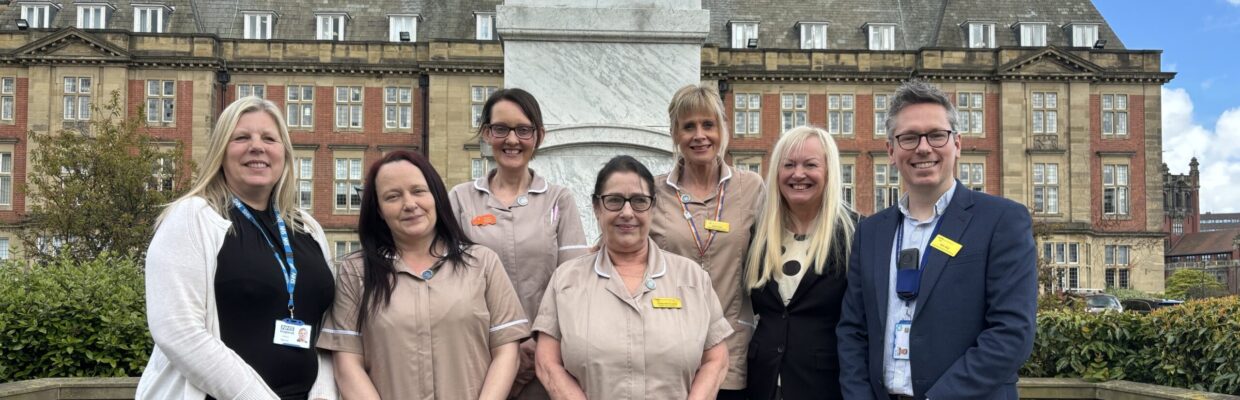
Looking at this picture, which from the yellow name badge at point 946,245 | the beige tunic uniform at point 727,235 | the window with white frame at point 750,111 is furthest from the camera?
the window with white frame at point 750,111

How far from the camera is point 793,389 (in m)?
3.21

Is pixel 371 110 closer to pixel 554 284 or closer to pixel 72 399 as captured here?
pixel 72 399

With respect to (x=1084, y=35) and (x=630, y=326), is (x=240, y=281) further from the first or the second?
(x=1084, y=35)

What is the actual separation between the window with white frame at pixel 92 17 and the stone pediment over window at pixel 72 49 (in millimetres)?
1883

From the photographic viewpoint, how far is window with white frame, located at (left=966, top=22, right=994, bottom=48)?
38.7 m

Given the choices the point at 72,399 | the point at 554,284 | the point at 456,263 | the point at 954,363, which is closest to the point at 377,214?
the point at 456,263

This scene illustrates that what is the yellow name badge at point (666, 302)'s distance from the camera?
9.78 ft

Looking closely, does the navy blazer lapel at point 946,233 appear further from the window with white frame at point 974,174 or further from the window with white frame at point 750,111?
the window with white frame at point 974,174

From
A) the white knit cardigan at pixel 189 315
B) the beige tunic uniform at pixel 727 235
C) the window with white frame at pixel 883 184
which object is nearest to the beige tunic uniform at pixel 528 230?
the beige tunic uniform at pixel 727 235

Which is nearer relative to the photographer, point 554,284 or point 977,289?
point 977,289

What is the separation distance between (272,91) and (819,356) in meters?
35.8

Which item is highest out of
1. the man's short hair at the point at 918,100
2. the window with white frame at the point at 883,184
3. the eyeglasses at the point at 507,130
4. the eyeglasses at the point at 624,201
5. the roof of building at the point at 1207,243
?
the window with white frame at the point at 883,184

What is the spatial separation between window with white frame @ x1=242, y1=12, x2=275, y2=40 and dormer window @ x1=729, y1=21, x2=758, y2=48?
17765 mm

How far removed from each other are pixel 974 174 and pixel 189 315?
125 ft
